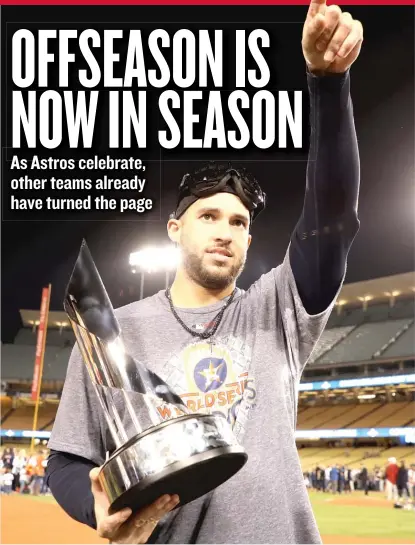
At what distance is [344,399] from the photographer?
70.6 ft

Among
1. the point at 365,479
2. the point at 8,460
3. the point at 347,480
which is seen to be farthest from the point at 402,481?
the point at 8,460

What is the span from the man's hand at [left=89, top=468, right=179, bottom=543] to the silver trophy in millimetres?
14

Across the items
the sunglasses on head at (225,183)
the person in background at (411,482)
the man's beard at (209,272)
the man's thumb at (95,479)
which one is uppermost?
the sunglasses on head at (225,183)

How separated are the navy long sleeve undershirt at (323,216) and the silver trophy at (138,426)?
14 centimetres

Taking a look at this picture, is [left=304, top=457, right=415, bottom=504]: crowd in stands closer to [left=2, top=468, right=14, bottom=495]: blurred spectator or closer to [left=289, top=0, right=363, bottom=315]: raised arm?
[left=2, top=468, right=14, bottom=495]: blurred spectator

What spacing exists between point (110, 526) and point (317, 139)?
858mm

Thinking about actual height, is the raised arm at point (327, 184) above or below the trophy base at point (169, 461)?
above

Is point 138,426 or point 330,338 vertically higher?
point 138,426

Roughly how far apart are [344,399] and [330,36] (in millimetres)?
21528

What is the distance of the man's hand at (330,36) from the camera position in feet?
3.56

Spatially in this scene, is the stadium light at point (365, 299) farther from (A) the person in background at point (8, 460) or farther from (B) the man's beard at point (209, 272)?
(B) the man's beard at point (209, 272)

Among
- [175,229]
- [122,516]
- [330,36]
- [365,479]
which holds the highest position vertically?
[330,36]

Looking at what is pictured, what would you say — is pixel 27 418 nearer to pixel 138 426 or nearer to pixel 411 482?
pixel 411 482

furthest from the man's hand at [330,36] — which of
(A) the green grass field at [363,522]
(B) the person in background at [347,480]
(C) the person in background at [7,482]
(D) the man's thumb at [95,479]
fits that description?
(B) the person in background at [347,480]
